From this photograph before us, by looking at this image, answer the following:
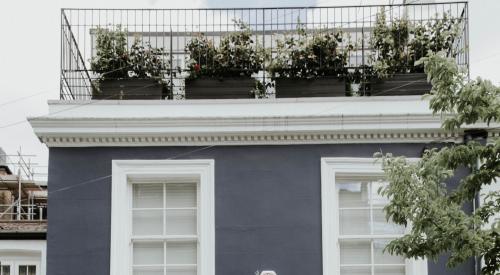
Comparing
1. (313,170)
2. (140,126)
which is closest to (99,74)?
(140,126)

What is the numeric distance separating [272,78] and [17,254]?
24.1ft

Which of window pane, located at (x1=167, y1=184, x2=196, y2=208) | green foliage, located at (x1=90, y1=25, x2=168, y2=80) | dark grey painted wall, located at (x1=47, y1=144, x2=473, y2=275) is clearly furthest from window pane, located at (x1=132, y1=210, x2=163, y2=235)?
green foliage, located at (x1=90, y1=25, x2=168, y2=80)

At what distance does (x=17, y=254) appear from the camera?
16.5 metres

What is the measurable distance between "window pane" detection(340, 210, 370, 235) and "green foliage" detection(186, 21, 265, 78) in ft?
7.89

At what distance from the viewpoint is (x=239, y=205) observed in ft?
37.8

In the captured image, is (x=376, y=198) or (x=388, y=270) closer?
(x=388, y=270)

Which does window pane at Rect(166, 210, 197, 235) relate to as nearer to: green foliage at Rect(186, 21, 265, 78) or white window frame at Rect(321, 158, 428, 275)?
white window frame at Rect(321, 158, 428, 275)

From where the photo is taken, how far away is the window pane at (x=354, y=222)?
11758mm

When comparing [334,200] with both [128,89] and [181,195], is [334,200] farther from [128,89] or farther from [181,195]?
[128,89]

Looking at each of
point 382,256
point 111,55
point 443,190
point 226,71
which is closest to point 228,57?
point 226,71

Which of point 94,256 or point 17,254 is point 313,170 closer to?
point 94,256

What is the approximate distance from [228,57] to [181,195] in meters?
2.05

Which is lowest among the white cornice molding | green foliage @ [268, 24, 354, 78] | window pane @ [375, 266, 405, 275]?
window pane @ [375, 266, 405, 275]

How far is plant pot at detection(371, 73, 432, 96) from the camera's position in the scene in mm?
11922
